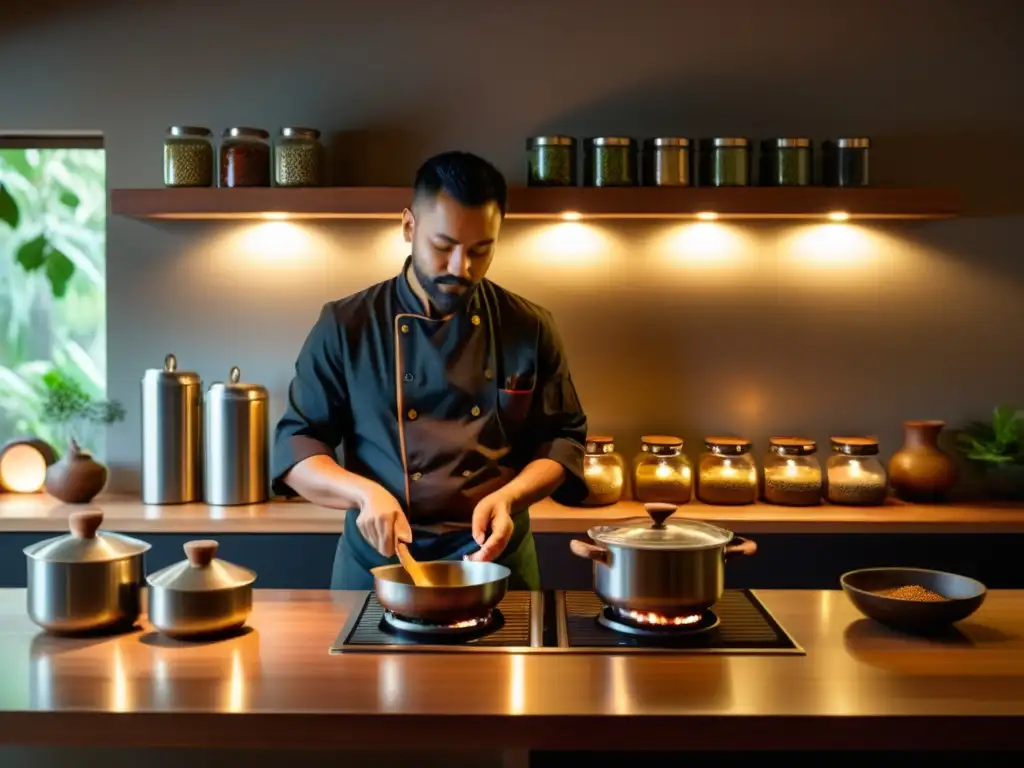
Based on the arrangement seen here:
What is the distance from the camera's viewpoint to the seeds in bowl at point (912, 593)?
6.36ft

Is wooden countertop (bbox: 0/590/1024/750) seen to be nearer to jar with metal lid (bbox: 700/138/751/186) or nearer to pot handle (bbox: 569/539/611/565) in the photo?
pot handle (bbox: 569/539/611/565)

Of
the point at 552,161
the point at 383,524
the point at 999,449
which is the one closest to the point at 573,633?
the point at 383,524

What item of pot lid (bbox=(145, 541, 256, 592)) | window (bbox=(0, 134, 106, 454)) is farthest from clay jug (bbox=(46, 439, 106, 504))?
pot lid (bbox=(145, 541, 256, 592))

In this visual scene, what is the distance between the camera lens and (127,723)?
1.51 metres

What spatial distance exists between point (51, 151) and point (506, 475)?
222 centimetres

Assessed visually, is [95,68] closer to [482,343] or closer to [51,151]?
[51,151]

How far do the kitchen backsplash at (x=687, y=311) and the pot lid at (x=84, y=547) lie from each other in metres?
1.91

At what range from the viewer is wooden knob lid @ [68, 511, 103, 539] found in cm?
184

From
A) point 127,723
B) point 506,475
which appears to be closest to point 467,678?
point 127,723

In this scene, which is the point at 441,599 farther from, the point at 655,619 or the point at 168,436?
the point at 168,436

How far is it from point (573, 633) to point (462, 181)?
95 cm

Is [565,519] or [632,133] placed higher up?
[632,133]

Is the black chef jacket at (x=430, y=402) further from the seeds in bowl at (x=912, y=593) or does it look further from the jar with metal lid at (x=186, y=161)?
the jar with metal lid at (x=186, y=161)

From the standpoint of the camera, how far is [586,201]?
340cm
